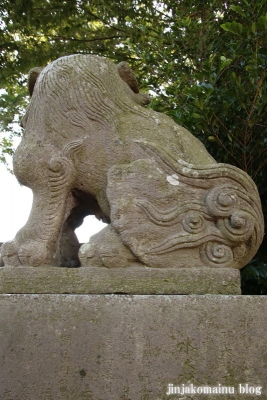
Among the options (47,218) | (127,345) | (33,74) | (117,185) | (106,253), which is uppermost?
(33,74)

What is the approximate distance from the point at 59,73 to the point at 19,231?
82cm

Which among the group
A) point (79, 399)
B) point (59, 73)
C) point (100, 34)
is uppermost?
point (100, 34)

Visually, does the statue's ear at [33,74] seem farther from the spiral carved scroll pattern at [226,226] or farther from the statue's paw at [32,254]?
the spiral carved scroll pattern at [226,226]

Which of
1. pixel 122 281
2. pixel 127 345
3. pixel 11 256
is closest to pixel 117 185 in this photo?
pixel 122 281

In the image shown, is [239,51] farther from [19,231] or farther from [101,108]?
[19,231]

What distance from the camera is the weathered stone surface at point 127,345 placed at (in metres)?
1.89

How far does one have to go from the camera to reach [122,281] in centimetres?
211

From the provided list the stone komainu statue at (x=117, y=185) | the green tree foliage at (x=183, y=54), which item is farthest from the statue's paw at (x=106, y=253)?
the green tree foliage at (x=183, y=54)

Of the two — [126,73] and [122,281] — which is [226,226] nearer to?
[122,281]

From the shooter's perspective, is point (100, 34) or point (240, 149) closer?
point (240, 149)

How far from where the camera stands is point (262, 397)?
1868 millimetres

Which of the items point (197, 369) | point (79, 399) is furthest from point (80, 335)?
point (197, 369)

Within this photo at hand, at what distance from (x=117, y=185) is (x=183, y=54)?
2773 millimetres

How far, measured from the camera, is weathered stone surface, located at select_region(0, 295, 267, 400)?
A: 1894 millimetres
